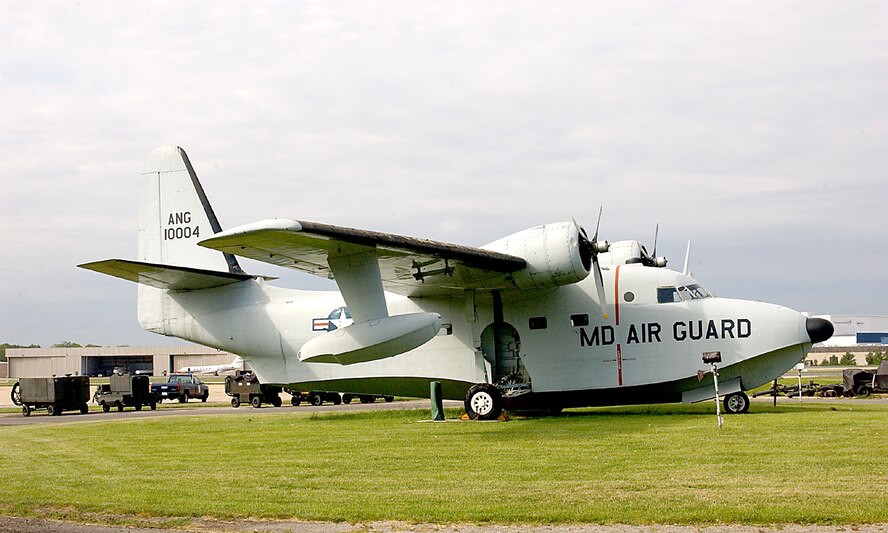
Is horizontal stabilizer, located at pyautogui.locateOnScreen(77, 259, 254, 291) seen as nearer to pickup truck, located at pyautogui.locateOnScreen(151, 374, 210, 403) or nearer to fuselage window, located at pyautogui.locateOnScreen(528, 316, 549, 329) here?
fuselage window, located at pyautogui.locateOnScreen(528, 316, 549, 329)

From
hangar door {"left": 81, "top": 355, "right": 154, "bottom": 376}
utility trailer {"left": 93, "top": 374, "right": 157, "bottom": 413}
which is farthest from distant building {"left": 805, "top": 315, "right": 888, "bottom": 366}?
utility trailer {"left": 93, "top": 374, "right": 157, "bottom": 413}

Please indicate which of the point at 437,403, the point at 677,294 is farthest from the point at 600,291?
the point at 437,403

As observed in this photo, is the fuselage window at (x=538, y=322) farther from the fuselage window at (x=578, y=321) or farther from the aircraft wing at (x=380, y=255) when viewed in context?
the aircraft wing at (x=380, y=255)

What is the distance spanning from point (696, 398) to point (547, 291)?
14.5 feet

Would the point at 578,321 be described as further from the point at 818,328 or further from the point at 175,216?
the point at 175,216

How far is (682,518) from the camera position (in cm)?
875

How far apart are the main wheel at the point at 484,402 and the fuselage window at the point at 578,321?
257 centimetres

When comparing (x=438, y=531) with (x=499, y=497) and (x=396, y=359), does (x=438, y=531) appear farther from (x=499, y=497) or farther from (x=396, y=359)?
(x=396, y=359)

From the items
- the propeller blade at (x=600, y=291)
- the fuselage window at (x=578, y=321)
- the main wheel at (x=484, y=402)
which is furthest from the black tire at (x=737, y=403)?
the main wheel at (x=484, y=402)

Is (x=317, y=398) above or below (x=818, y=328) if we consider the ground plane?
below

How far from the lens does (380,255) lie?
18609 mm

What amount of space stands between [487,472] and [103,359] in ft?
467

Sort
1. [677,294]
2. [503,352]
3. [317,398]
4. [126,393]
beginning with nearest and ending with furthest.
→ [677,294], [503,352], [126,393], [317,398]

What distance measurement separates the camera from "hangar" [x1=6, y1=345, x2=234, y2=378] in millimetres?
133375
